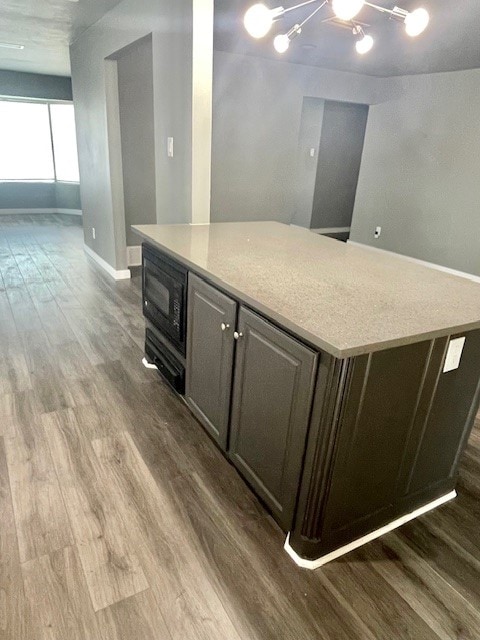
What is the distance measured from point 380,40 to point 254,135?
142cm

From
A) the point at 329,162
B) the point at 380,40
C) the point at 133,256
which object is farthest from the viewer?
the point at 329,162

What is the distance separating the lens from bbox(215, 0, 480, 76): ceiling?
3.13 metres

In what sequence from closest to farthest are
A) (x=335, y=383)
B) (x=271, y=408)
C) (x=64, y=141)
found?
(x=335, y=383)
(x=271, y=408)
(x=64, y=141)

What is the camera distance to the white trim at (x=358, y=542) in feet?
4.99

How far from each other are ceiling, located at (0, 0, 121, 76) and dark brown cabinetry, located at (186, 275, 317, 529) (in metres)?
3.10

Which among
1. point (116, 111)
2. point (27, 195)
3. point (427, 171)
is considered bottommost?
point (27, 195)

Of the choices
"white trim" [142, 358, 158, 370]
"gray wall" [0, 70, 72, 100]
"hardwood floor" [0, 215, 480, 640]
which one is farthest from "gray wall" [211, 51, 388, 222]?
"gray wall" [0, 70, 72, 100]

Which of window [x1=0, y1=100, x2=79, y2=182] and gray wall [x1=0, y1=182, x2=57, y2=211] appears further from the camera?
gray wall [x1=0, y1=182, x2=57, y2=211]

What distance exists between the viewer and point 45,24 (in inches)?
159

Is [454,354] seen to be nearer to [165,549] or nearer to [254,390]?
[254,390]

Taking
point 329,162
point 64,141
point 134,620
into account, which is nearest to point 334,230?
point 329,162

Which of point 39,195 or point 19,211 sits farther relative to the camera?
point 39,195

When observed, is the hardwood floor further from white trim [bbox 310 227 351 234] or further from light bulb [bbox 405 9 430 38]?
white trim [bbox 310 227 351 234]

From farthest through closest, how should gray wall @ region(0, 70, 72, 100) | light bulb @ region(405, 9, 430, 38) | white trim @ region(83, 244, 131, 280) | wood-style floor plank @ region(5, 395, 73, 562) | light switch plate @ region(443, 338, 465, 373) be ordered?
1. gray wall @ region(0, 70, 72, 100)
2. white trim @ region(83, 244, 131, 280)
3. light bulb @ region(405, 9, 430, 38)
4. wood-style floor plank @ region(5, 395, 73, 562)
5. light switch plate @ region(443, 338, 465, 373)
